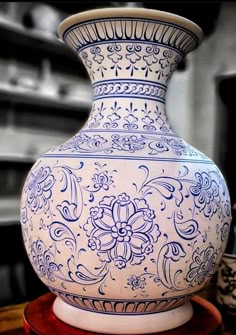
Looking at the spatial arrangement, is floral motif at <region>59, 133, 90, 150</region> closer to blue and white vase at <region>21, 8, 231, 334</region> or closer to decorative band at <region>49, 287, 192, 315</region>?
blue and white vase at <region>21, 8, 231, 334</region>

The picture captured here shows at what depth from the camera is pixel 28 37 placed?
7.82ft

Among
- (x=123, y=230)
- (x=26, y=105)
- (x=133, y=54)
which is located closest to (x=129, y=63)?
(x=133, y=54)

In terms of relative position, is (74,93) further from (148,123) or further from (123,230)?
(123,230)

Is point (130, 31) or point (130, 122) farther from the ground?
point (130, 31)

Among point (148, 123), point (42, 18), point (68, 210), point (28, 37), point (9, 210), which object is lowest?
point (9, 210)

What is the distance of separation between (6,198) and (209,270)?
2069 mm

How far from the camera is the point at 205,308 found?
0.66 metres

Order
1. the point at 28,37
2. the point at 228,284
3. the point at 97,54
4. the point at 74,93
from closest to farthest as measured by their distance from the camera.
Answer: the point at 97,54 → the point at 228,284 → the point at 28,37 → the point at 74,93


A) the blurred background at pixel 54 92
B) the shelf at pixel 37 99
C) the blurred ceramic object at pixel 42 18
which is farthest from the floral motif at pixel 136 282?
the blurred ceramic object at pixel 42 18

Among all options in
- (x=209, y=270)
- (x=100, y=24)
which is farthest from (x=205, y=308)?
(x=100, y=24)

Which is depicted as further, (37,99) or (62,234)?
(37,99)

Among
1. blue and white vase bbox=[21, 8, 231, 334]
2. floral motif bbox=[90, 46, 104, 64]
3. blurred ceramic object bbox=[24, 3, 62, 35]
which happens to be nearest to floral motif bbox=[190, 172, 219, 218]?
blue and white vase bbox=[21, 8, 231, 334]

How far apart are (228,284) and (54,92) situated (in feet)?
6.54

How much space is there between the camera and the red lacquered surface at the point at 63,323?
0.56 m
